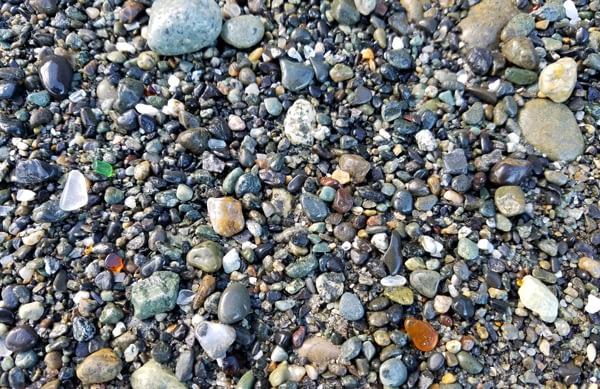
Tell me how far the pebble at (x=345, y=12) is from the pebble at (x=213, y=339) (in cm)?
189

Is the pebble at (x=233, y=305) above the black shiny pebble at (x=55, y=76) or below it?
below

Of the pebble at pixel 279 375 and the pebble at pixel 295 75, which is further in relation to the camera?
the pebble at pixel 295 75

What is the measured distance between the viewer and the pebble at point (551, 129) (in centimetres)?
269

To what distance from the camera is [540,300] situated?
7.63 ft

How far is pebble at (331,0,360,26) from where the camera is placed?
117 inches

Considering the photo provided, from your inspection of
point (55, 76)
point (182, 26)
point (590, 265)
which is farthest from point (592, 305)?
point (55, 76)

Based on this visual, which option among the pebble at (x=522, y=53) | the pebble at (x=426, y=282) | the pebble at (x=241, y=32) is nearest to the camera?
the pebble at (x=426, y=282)

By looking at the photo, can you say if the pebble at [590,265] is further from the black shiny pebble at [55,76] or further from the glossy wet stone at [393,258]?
the black shiny pebble at [55,76]

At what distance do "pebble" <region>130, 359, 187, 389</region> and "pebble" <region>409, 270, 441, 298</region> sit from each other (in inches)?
44.3

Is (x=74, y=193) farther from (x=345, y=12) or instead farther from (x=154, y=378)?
(x=345, y=12)

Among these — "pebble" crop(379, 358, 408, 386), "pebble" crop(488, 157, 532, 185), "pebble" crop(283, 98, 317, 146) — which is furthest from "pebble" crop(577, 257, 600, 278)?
"pebble" crop(283, 98, 317, 146)

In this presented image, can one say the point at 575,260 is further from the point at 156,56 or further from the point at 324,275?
the point at 156,56

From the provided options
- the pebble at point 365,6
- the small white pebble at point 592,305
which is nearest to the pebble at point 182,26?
the pebble at point 365,6

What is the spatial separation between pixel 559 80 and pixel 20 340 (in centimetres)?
294
